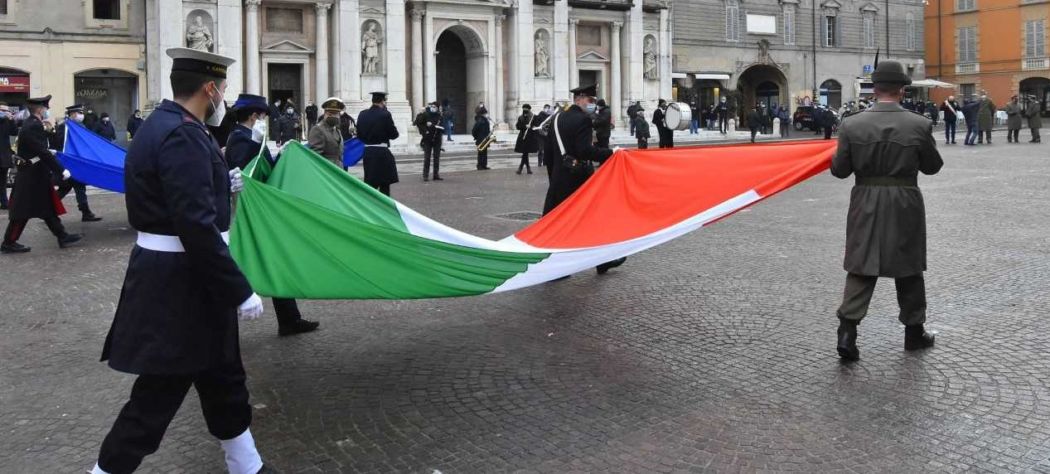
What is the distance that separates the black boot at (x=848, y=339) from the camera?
602 centimetres

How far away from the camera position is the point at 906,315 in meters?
6.28

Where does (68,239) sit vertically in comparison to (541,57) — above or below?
below

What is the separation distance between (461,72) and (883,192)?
1433 inches

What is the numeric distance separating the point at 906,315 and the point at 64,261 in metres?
9.31

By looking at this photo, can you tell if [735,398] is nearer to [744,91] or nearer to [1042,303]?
[1042,303]

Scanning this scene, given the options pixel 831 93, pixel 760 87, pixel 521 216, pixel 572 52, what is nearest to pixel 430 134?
pixel 521 216

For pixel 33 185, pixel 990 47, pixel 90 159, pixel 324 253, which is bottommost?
pixel 324 253

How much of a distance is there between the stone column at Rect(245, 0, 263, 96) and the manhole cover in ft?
73.5

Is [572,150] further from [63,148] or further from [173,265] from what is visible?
[63,148]

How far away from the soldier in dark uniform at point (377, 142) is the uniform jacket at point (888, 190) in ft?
26.5

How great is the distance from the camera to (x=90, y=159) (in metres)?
13.6

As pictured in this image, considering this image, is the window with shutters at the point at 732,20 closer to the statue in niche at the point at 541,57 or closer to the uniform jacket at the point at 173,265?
the statue in niche at the point at 541,57

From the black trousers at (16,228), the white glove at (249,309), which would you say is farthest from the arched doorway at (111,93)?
the white glove at (249,309)

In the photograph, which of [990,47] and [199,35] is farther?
[990,47]
